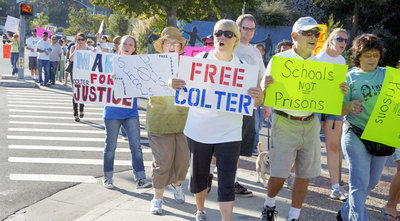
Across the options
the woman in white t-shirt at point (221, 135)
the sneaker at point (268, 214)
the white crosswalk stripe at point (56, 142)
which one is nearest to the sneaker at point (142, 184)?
the white crosswalk stripe at point (56, 142)

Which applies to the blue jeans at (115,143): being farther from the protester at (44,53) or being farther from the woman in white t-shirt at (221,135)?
the protester at (44,53)

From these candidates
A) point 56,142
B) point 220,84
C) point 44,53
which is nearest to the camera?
point 220,84

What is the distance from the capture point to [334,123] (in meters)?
5.56

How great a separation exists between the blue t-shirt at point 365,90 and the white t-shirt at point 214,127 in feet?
3.74

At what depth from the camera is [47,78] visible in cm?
1738

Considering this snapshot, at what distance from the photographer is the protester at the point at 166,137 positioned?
15.6ft

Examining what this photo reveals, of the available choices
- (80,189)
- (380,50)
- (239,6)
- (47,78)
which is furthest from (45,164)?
(239,6)

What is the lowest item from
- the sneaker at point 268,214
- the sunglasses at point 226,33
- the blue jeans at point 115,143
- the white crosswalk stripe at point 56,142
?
the white crosswalk stripe at point 56,142

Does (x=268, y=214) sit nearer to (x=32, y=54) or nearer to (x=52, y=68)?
(x=52, y=68)

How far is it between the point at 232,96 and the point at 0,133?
6286 mm

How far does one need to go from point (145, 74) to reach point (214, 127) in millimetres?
1188

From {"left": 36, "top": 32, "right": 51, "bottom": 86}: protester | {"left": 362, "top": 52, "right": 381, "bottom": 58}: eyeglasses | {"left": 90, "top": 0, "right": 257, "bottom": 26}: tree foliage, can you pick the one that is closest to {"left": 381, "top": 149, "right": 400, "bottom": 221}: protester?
{"left": 362, "top": 52, "right": 381, "bottom": 58}: eyeglasses

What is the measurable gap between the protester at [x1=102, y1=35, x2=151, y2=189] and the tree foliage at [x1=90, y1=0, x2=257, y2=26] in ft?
46.6

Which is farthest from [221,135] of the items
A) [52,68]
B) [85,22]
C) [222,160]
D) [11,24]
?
[85,22]
